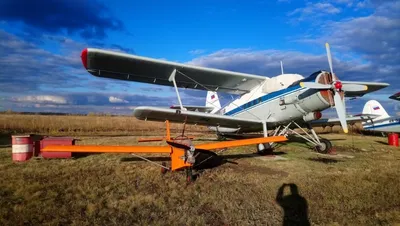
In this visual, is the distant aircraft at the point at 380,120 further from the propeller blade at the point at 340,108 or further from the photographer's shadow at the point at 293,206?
the photographer's shadow at the point at 293,206

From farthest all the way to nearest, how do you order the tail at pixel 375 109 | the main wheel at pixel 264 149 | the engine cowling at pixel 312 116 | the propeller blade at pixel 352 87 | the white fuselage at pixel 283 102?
1. the tail at pixel 375 109
2. the main wheel at pixel 264 149
3. the engine cowling at pixel 312 116
4. the propeller blade at pixel 352 87
5. the white fuselage at pixel 283 102

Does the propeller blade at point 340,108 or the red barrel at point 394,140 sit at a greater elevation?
the propeller blade at point 340,108

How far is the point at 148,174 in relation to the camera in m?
6.75

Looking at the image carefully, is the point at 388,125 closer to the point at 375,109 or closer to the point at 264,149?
the point at 375,109

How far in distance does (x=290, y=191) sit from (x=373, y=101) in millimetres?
21398

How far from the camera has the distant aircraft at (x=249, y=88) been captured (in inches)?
364

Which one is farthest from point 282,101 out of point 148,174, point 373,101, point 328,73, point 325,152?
point 373,101

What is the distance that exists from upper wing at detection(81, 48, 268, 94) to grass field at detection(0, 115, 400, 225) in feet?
11.7

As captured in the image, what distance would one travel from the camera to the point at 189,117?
32.8 ft

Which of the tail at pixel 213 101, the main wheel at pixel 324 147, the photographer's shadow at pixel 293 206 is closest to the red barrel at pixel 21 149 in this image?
the photographer's shadow at pixel 293 206

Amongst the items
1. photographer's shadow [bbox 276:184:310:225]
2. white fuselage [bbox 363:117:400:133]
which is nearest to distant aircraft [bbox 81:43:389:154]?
photographer's shadow [bbox 276:184:310:225]

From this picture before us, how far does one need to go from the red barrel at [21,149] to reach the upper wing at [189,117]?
3608 millimetres

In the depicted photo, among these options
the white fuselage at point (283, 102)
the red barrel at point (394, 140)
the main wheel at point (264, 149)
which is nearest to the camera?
the white fuselage at point (283, 102)

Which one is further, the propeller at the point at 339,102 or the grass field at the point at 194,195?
the propeller at the point at 339,102
